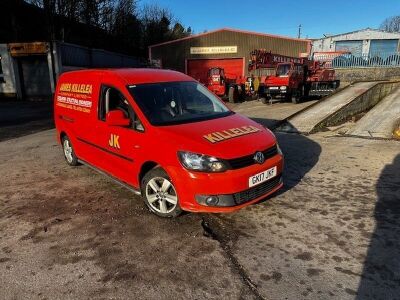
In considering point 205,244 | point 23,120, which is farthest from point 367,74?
point 205,244

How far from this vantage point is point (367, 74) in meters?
25.4

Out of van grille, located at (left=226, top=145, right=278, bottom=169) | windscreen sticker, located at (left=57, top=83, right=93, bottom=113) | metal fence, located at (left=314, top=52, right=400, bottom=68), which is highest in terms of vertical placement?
metal fence, located at (left=314, top=52, right=400, bottom=68)

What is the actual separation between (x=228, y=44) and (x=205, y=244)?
30320 millimetres

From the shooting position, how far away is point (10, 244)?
3918 millimetres

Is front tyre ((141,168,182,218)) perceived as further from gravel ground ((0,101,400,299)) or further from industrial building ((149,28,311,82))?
industrial building ((149,28,311,82))

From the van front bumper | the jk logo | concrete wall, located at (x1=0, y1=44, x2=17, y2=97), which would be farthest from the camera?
concrete wall, located at (x1=0, y1=44, x2=17, y2=97)

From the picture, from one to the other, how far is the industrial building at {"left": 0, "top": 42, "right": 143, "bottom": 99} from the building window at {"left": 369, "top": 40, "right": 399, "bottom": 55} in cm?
3194

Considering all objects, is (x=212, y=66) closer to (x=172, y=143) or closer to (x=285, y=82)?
(x=285, y=82)

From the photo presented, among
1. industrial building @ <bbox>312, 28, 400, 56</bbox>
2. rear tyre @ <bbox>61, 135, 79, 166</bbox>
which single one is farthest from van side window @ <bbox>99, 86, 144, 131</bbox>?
industrial building @ <bbox>312, 28, 400, 56</bbox>

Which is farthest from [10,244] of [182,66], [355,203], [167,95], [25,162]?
[182,66]

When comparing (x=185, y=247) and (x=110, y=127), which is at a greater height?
(x=110, y=127)

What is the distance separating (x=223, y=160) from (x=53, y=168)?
4.37 m

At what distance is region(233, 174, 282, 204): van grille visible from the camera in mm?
4035

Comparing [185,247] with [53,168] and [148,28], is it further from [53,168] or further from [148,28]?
[148,28]
